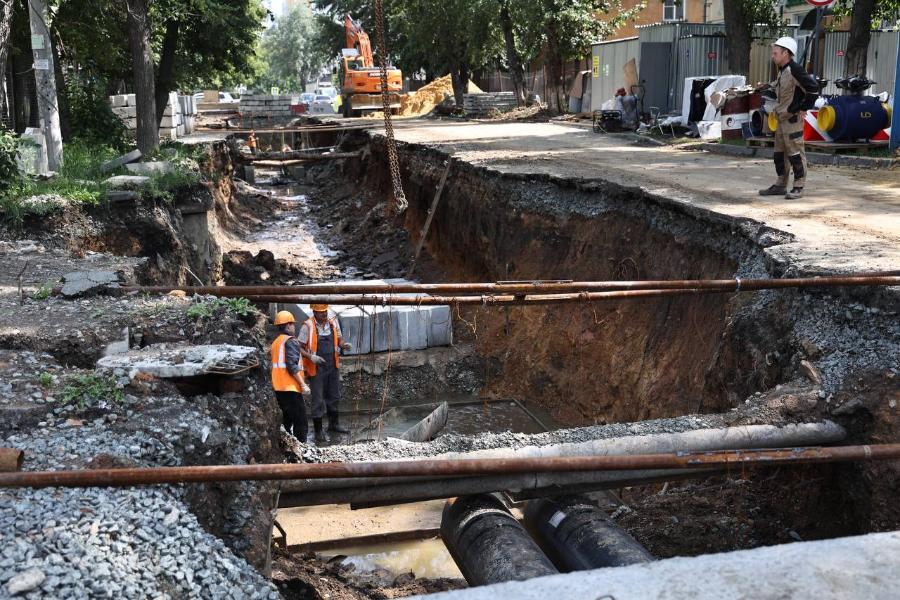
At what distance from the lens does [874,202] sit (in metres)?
11.1

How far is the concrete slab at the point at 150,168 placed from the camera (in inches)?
617

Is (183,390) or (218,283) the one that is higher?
(183,390)

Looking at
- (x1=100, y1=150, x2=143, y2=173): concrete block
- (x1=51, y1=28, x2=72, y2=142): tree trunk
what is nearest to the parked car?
(x1=51, y1=28, x2=72, y2=142): tree trunk

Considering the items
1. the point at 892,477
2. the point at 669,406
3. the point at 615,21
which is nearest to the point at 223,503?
the point at 892,477

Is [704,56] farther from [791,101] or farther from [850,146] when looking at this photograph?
[791,101]

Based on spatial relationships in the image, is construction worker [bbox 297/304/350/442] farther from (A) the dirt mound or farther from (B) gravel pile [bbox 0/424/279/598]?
(A) the dirt mound

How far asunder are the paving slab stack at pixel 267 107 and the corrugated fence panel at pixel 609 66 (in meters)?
20.4

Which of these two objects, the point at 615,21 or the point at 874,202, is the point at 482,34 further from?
the point at 874,202

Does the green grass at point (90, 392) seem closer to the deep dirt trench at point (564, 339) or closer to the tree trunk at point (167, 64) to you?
the deep dirt trench at point (564, 339)

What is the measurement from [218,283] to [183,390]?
35.5 ft

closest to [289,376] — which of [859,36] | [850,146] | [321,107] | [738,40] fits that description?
[850,146]

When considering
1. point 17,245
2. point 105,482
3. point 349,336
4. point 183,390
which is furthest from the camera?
point 349,336

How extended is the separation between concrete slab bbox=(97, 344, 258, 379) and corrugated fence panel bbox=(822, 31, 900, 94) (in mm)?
19293

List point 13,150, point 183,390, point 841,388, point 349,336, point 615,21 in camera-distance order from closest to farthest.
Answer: point 183,390
point 841,388
point 13,150
point 349,336
point 615,21
